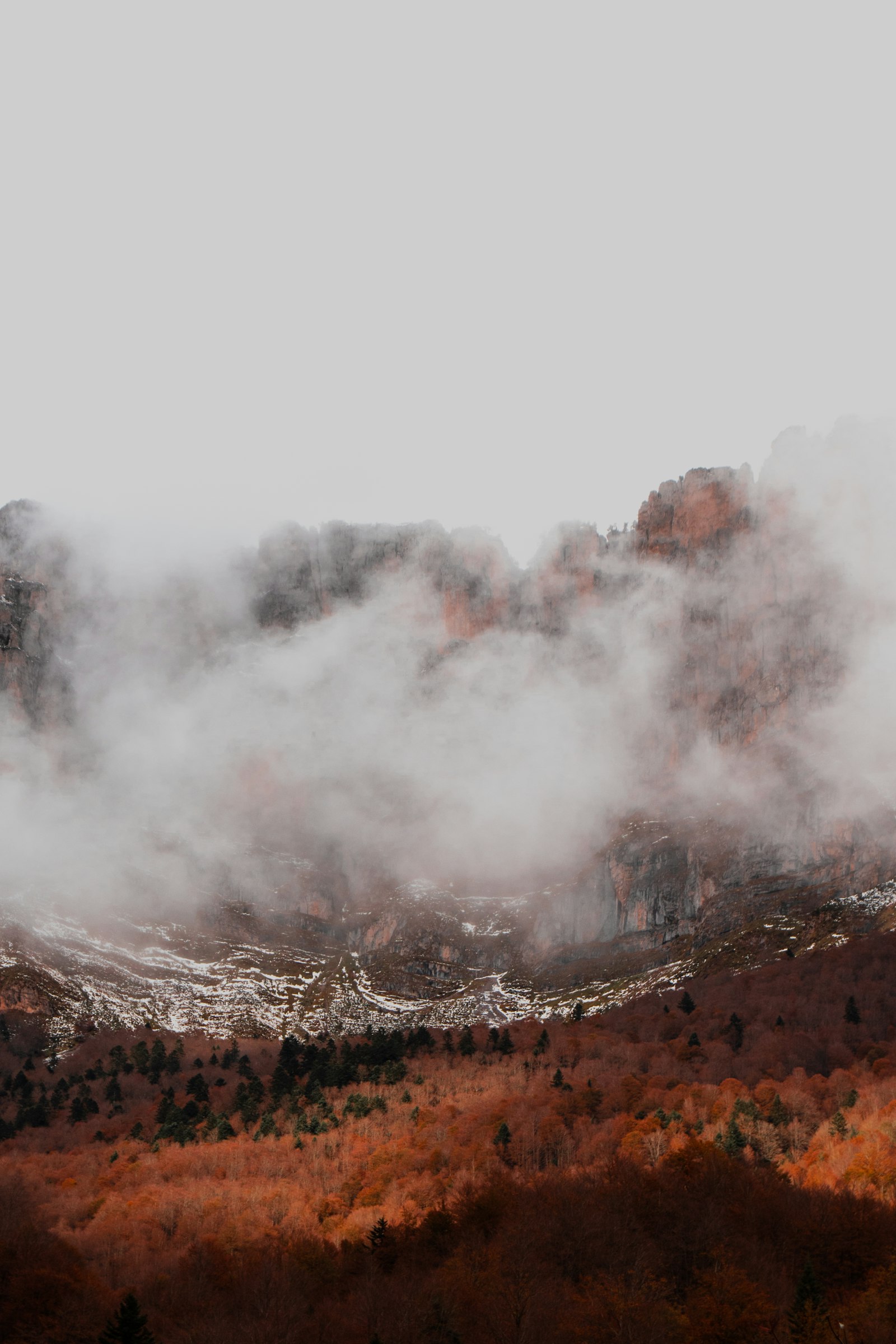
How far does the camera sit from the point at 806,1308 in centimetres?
5872

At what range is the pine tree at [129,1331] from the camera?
5778 centimetres

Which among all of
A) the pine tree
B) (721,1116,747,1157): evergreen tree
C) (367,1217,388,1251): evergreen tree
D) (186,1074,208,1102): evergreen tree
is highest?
the pine tree

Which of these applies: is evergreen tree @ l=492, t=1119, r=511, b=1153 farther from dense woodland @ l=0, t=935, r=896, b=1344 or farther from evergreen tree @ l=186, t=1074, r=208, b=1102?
evergreen tree @ l=186, t=1074, r=208, b=1102

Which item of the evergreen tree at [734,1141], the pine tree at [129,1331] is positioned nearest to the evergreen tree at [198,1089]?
the evergreen tree at [734,1141]

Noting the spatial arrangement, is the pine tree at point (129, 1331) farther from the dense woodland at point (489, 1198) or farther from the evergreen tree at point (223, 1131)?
the evergreen tree at point (223, 1131)

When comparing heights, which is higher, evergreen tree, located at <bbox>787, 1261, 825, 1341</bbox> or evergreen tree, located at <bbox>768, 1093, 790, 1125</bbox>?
evergreen tree, located at <bbox>787, 1261, 825, 1341</bbox>

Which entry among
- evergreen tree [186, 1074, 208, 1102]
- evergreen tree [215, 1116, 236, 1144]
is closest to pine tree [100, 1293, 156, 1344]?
evergreen tree [215, 1116, 236, 1144]

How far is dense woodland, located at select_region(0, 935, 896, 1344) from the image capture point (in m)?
64.9

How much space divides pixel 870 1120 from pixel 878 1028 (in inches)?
2888

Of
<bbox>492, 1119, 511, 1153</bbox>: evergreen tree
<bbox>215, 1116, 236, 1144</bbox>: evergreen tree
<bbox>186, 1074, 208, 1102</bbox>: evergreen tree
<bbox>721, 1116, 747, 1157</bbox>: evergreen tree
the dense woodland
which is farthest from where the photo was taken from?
<bbox>186, 1074, 208, 1102</bbox>: evergreen tree

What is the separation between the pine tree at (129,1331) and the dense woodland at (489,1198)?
214 inches

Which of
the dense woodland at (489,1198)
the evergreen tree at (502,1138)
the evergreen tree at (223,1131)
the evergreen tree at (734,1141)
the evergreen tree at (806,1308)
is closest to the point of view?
the evergreen tree at (806,1308)

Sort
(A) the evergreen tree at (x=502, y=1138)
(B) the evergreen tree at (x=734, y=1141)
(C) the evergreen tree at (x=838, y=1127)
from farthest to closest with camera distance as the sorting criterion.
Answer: (A) the evergreen tree at (x=502, y=1138) → (B) the evergreen tree at (x=734, y=1141) → (C) the evergreen tree at (x=838, y=1127)

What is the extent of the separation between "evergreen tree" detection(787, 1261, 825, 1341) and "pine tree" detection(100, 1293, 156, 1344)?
43453 mm
